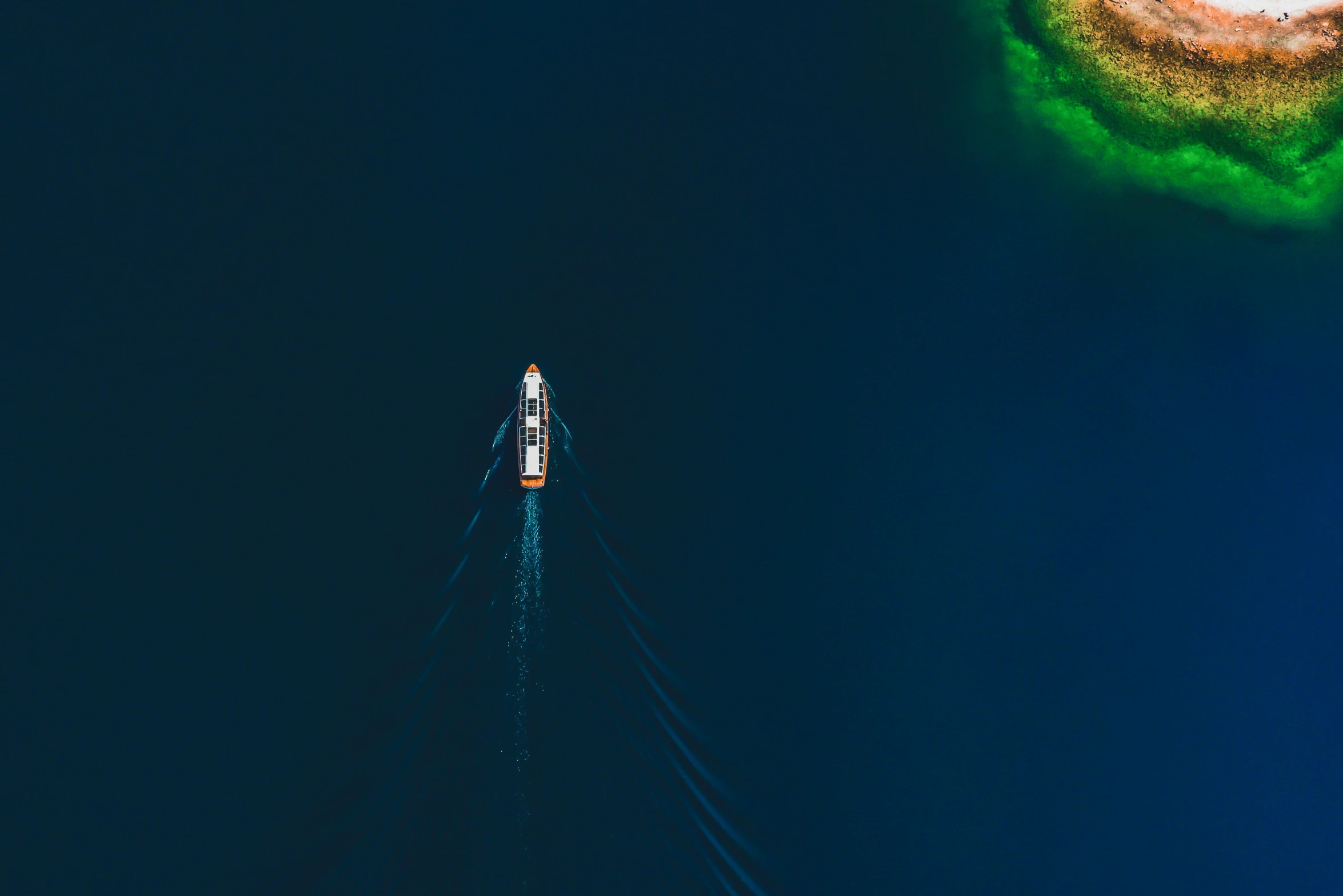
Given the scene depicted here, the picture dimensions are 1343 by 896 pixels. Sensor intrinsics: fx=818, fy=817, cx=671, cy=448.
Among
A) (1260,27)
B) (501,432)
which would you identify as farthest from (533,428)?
(1260,27)

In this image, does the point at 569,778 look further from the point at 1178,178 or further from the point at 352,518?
the point at 1178,178

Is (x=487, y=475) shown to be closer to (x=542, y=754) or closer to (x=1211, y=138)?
(x=542, y=754)

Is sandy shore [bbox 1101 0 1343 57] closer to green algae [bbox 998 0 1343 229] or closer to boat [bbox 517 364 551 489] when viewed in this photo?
green algae [bbox 998 0 1343 229]

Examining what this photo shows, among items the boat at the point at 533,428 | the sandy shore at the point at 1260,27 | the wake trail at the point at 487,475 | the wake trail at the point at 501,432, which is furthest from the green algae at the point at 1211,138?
the wake trail at the point at 487,475

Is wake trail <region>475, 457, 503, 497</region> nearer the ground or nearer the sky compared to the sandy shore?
nearer the ground

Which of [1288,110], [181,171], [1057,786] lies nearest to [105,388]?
[181,171]

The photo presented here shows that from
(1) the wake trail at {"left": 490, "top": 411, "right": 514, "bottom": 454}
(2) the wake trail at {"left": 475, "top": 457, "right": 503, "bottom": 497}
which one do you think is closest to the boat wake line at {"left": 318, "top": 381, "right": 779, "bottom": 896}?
(2) the wake trail at {"left": 475, "top": 457, "right": 503, "bottom": 497}
